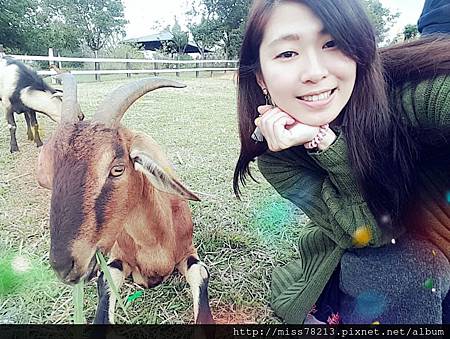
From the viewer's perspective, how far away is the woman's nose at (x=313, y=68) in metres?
0.65

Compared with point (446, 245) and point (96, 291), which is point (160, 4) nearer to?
point (96, 291)

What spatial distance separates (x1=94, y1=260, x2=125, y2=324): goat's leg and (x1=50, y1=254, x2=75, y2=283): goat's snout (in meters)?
0.09

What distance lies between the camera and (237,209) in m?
0.95

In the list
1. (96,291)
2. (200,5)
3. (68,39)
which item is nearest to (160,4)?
(200,5)

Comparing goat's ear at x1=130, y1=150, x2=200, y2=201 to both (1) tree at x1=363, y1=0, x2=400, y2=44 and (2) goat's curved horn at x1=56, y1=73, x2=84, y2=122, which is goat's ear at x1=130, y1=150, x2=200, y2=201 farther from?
(1) tree at x1=363, y1=0, x2=400, y2=44

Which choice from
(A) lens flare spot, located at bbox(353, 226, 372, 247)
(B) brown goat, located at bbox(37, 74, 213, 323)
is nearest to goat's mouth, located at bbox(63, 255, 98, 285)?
(B) brown goat, located at bbox(37, 74, 213, 323)

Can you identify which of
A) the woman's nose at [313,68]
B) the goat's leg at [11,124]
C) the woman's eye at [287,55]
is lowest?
the goat's leg at [11,124]

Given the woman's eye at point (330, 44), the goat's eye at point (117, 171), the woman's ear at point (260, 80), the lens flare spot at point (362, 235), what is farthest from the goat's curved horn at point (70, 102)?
the lens flare spot at point (362, 235)

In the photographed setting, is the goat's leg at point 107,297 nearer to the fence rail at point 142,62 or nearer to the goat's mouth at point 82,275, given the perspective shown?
the goat's mouth at point 82,275

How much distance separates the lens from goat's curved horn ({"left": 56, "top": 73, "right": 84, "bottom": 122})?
74 centimetres

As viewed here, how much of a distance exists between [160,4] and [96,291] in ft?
1.93

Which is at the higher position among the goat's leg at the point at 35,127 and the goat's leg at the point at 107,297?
the goat's leg at the point at 35,127

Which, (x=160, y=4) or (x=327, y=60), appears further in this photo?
(x=160, y=4)

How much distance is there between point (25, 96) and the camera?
83 centimetres
